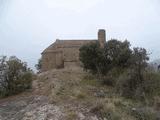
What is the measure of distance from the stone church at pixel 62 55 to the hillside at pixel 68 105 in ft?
58.0

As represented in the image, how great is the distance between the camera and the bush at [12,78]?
27.7 m

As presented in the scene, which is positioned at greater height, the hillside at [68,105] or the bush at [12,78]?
the bush at [12,78]

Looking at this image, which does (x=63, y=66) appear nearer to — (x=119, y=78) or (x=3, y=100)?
(x=119, y=78)

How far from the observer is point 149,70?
33438 mm

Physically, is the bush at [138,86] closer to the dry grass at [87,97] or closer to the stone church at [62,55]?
the dry grass at [87,97]

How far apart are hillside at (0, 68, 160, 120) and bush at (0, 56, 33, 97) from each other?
3.19ft

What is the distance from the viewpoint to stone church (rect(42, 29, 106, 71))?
47.3 m

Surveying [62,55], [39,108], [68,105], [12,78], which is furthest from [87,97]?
[62,55]

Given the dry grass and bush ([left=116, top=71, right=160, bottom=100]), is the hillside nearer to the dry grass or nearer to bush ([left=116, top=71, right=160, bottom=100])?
the dry grass

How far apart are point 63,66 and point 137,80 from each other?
57.6ft

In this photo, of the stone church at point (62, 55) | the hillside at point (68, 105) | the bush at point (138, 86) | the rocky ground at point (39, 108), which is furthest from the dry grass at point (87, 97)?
the stone church at point (62, 55)

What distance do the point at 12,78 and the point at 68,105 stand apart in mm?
6427

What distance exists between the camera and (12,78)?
2777 centimetres

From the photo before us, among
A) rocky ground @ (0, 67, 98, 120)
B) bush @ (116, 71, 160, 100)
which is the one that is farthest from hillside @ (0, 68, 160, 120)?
bush @ (116, 71, 160, 100)
